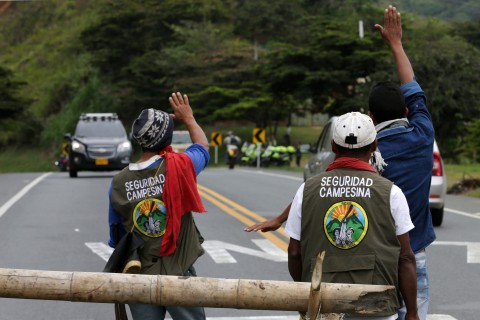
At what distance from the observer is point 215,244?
13.5 metres

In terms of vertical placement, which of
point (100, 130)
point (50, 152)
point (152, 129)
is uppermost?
point (152, 129)

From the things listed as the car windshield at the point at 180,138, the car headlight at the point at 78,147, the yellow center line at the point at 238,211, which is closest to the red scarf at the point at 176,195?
the yellow center line at the point at 238,211

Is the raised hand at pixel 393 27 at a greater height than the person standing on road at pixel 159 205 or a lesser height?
greater

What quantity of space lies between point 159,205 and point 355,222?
1.22 meters

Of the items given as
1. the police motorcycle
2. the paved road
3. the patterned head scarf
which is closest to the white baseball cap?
the patterned head scarf

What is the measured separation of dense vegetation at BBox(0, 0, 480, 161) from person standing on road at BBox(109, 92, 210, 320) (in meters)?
37.3

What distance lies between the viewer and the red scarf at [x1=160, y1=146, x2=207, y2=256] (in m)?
5.38

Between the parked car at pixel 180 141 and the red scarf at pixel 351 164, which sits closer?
the red scarf at pixel 351 164

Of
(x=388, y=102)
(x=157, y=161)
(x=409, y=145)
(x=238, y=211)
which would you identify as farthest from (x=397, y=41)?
(x=238, y=211)

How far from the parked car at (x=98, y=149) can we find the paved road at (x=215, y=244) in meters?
5.67

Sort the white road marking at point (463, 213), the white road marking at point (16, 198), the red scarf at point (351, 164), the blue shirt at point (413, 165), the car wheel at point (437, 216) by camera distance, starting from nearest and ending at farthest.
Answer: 1. the red scarf at point (351, 164)
2. the blue shirt at point (413, 165)
3. the car wheel at point (437, 216)
4. the white road marking at point (463, 213)
5. the white road marking at point (16, 198)

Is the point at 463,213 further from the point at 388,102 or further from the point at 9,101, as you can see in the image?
the point at 9,101

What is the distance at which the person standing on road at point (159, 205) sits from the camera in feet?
17.7

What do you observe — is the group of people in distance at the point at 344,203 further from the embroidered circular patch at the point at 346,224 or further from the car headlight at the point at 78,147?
the car headlight at the point at 78,147
